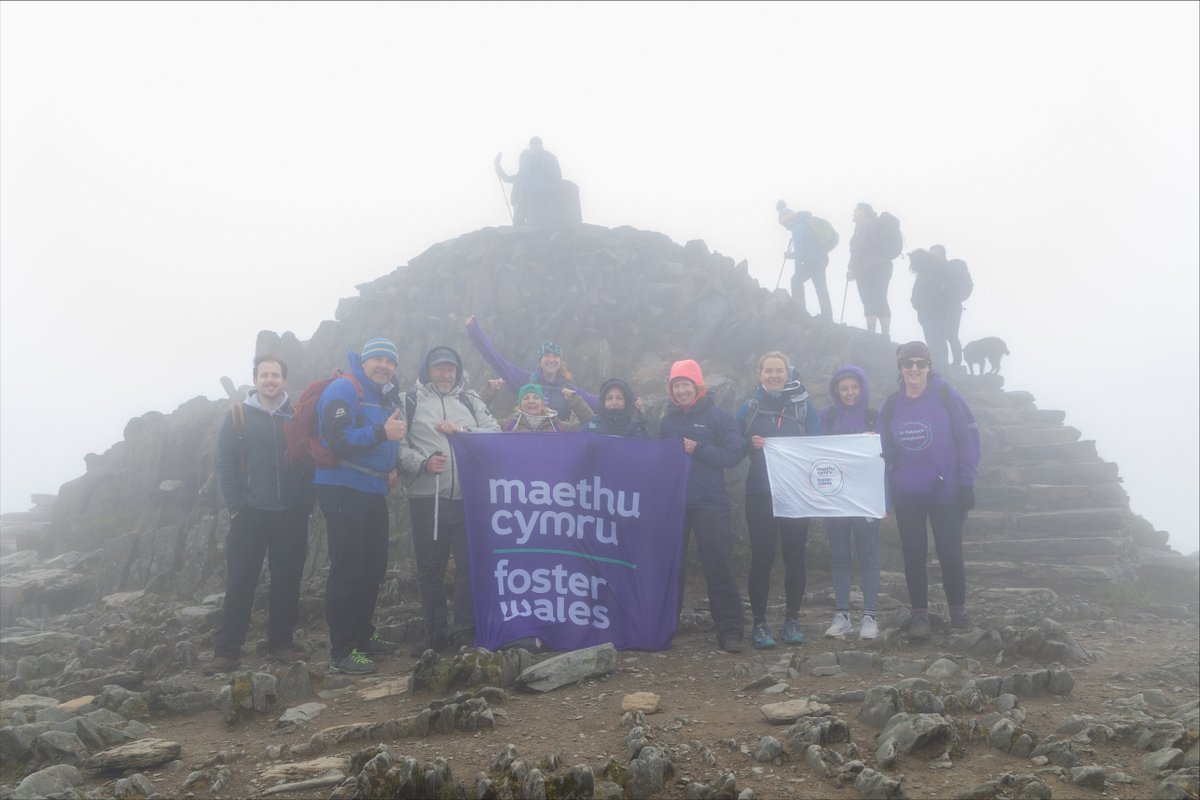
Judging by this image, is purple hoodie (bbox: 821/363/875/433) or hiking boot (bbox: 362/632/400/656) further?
purple hoodie (bbox: 821/363/875/433)

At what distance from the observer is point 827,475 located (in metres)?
8.35

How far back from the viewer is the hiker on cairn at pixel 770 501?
8.05m

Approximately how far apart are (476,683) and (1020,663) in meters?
5.22

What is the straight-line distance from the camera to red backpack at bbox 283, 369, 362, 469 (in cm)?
745

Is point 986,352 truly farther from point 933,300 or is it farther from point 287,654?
point 287,654

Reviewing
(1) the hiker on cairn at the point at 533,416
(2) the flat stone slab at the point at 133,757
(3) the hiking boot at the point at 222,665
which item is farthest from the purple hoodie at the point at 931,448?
(3) the hiking boot at the point at 222,665

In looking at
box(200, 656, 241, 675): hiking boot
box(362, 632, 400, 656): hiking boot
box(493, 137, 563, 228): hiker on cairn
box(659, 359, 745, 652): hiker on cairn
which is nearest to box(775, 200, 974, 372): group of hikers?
box(493, 137, 563, 228): hiker on cairn

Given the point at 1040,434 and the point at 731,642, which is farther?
the point at 1040,434

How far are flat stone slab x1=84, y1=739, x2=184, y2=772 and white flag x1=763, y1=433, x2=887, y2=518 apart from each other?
5855mm

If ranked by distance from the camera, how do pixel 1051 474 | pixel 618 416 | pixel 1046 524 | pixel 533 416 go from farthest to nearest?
1. pixel 1051 474
2. pixel 1046 524
3. pixel 533 416
4. pixel 618 416

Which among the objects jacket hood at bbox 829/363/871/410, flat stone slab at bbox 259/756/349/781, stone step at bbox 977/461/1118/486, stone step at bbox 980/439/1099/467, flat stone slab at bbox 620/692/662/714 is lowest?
flat stone slab at bbox 259/756/349/781

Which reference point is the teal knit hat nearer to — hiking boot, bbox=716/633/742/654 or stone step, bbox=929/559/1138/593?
hiking boot, bbox=716/633/742/654

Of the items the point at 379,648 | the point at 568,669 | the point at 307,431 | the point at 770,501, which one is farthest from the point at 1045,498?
the point at 307,431

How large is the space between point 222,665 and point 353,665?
5.09 ft
